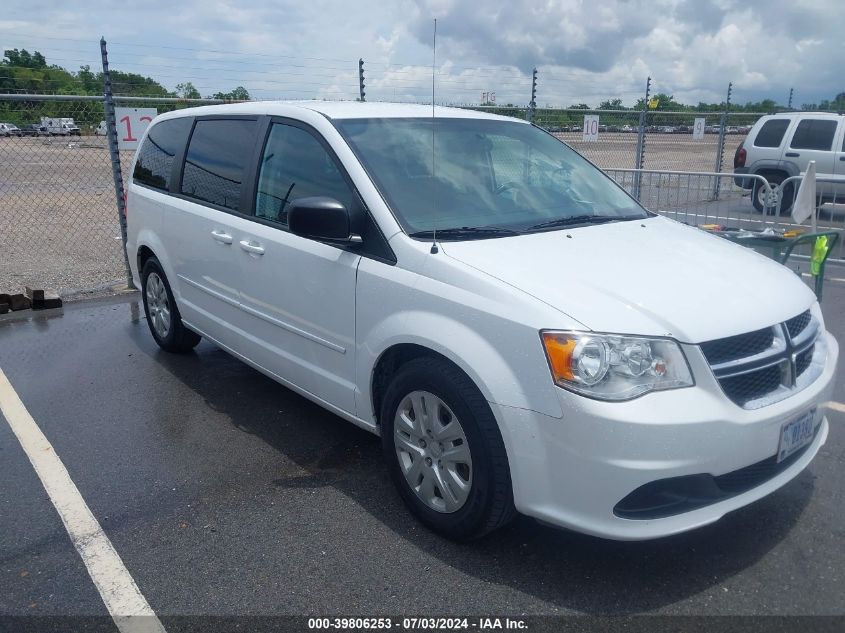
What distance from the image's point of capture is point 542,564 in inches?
123

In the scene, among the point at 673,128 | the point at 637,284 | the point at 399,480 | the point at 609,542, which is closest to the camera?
the point at 637,284

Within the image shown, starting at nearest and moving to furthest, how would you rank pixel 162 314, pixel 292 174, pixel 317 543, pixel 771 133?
pixel 317 543 → pixel 292 174 → pixel 162 314 → pixel 771 133

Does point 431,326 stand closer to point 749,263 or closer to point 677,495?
point 677,495

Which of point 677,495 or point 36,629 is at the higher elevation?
point 677,495

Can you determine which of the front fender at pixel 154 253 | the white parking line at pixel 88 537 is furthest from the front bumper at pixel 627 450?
the front fender at pixel 154 253

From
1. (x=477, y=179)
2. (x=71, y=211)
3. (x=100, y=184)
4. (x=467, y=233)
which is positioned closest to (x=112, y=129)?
(x=477, y=179)

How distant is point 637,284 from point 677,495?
830 mm

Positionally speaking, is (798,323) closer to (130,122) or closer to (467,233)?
(467,233)

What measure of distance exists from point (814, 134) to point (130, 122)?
39.1ft

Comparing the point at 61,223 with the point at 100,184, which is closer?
the point at 61,223

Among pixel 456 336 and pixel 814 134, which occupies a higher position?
pixel 814 134

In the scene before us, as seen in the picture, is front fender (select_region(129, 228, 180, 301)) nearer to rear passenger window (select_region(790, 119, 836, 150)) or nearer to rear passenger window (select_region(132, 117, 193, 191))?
rear passenger window (select_region(132, 117, 193, 191))

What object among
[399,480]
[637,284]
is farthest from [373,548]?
[637,284]

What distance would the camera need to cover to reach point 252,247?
14.0ft
